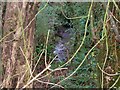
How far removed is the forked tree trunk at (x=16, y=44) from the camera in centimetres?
117

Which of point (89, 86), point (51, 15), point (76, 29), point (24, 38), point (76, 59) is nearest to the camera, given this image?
point (24, 38)

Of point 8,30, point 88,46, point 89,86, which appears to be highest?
point 8,30

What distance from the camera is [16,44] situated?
1171 mm

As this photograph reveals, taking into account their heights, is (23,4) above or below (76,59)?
above

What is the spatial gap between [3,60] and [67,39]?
11.7 ft

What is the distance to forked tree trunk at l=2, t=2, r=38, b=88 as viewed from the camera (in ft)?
3.83

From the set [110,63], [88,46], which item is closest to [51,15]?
[88,46]

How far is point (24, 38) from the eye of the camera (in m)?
1.16

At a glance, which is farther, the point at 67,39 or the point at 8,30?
the point at 67,39

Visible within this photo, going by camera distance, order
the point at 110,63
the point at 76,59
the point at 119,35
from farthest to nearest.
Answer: the point at 76,59 < the point at 110,63 < the point at 119,35

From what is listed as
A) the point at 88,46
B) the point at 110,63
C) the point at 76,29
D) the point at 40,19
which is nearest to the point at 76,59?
the point at 88,46

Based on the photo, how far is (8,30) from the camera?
1187 mm

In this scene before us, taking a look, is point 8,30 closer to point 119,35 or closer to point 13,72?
point 13,72

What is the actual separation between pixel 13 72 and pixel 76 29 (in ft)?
10.6
